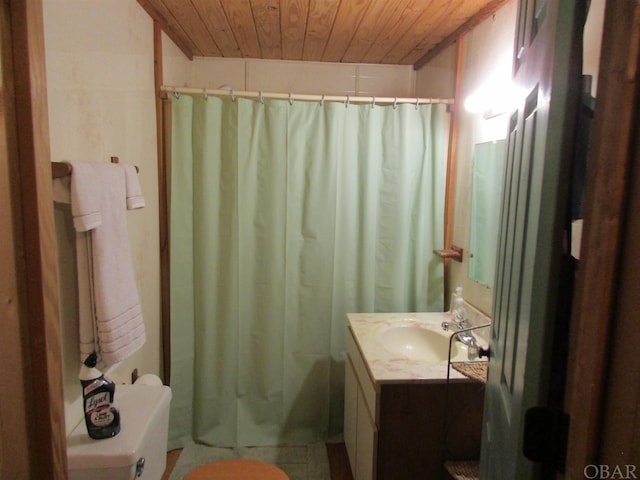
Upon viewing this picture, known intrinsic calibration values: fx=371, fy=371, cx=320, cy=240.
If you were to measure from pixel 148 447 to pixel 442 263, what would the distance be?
1.65 meters

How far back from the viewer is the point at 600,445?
459 mm

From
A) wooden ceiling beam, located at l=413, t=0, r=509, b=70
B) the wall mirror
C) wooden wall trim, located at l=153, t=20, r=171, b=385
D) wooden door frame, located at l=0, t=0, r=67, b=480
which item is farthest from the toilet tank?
wooden ceiling beam, located at l=413, t=0, r=509, b=70

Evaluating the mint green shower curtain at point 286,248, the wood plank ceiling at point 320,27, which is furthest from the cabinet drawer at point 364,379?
the wood plank ceiling at point 320,27

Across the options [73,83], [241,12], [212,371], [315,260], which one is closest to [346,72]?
[241,12]

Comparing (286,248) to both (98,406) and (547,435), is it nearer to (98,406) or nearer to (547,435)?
(98,406)

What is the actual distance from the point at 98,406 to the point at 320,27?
192 centimetres

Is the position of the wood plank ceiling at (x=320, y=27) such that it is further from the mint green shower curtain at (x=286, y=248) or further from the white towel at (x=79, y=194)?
the white towel at (x=79, y=194)

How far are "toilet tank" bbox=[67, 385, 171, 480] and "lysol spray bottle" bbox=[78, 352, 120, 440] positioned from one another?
27mm

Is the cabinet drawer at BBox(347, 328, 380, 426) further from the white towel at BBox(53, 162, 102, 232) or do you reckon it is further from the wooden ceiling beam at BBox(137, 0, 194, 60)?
the wooden ceiling beam at BBox(137, 0, 194, 60)

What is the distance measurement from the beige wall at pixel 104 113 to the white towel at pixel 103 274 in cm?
7

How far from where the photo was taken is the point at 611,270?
1.45 feet

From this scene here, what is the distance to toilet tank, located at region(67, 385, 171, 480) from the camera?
1.05 meters

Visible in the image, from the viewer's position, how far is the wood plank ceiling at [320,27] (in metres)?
1.68

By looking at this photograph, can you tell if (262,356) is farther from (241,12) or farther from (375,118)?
(241,12)
